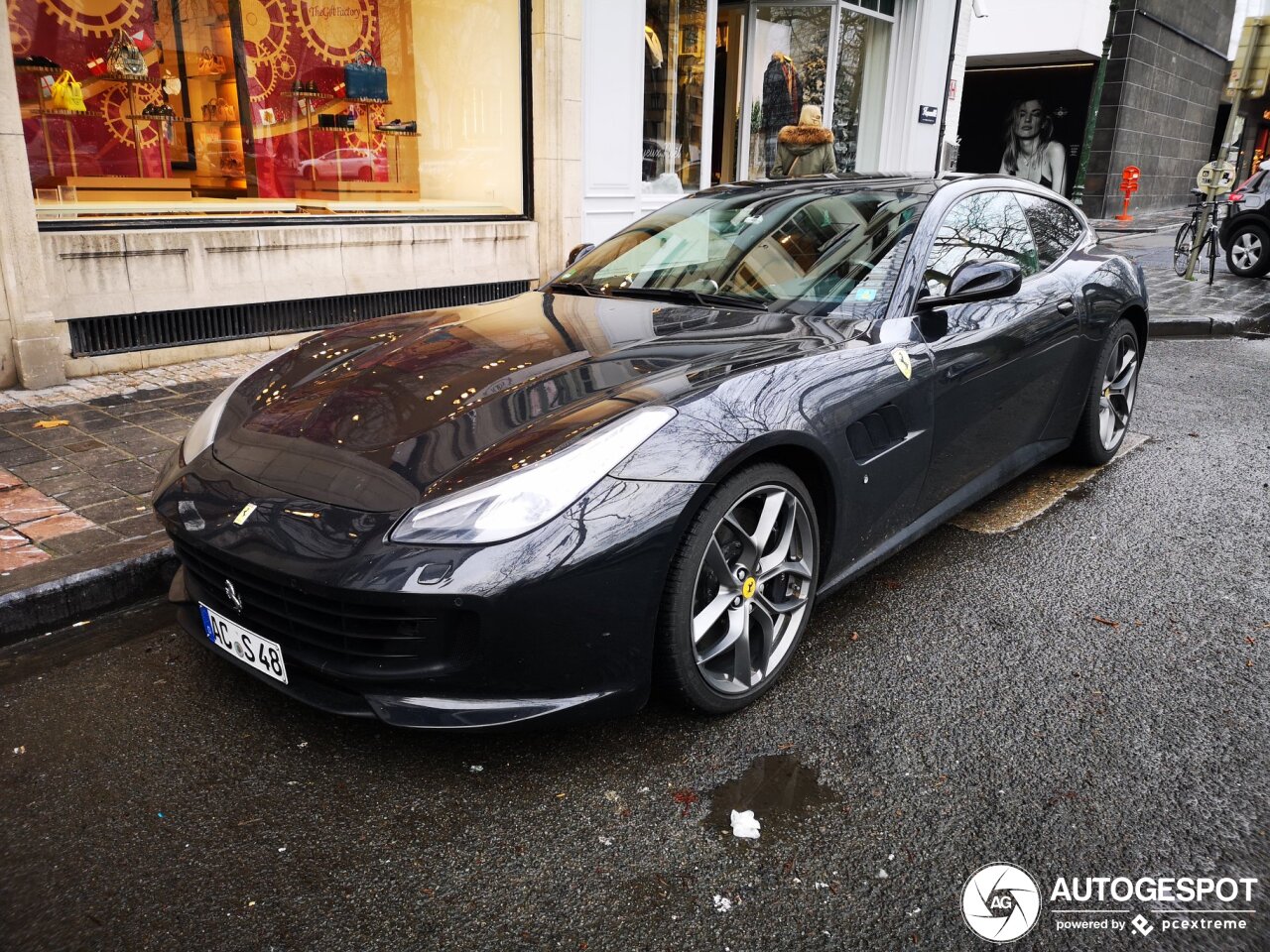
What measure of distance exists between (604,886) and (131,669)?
1.79m

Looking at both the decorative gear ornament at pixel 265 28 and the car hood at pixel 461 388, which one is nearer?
the car hood at pixel 461 388

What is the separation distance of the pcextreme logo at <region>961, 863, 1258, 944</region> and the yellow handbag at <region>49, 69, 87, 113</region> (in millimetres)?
7461

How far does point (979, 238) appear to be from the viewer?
150 inches

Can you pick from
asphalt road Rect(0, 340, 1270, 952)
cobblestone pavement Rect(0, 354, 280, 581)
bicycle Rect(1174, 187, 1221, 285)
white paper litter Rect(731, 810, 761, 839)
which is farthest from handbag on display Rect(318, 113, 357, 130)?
bicycle Rect(1174, 187, 1221, 285)

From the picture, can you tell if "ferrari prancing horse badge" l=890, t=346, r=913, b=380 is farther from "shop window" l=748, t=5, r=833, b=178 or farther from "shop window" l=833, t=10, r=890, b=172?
"shop window" l=833, t=10, r=890, b=172

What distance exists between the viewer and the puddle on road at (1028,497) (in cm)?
429

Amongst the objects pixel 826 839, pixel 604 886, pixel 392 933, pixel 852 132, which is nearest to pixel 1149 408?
pixel 826 839

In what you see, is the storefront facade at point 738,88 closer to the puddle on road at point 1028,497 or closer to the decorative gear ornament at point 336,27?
the decorative gear ornament at point 336,27

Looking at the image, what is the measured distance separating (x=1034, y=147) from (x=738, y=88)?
1602 cm

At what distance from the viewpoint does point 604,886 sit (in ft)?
6.85

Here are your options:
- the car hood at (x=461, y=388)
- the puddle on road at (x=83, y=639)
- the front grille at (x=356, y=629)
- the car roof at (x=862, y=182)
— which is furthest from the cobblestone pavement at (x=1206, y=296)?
the puddle on road at (x=83, y=639)

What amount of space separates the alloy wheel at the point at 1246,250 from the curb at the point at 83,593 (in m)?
14.0

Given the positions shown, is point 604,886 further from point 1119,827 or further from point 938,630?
point 938,630

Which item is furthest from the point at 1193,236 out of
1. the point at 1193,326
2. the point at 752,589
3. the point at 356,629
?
the point at 356,629
